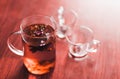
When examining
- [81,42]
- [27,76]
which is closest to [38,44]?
[27,76]

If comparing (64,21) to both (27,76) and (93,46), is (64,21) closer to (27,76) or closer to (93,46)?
(93,46)

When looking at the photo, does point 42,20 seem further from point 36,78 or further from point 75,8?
point 75,8

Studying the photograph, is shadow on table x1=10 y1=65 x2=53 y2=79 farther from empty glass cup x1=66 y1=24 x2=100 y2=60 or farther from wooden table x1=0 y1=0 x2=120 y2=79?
empty glass cup x1=66 y1=24 x2=100 y2=60

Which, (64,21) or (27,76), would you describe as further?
(64,21)

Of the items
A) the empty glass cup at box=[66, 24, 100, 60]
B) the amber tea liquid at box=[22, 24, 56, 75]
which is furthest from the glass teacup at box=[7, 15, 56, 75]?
the empty glass cup at box=[66, 24, 100, 60]

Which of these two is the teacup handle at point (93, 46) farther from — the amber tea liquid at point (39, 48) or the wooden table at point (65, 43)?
the amber tea liquid at point (39, 48)

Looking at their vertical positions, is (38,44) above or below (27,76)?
above

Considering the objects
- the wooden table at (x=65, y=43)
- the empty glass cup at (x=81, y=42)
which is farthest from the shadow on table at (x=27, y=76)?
the empty glass cup at (x=81, y=42)
